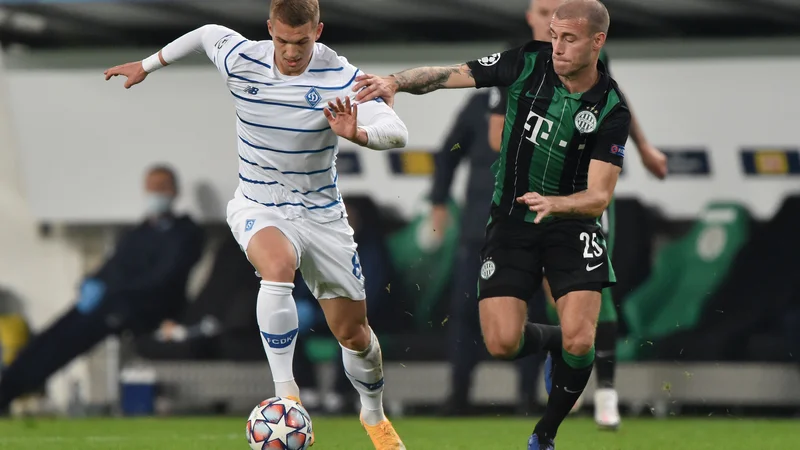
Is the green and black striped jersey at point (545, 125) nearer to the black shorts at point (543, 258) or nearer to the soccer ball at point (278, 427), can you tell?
the black shorts at point (543, 258)

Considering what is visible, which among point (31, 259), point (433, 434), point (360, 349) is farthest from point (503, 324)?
point (31, 259)

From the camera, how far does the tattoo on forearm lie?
22.2 feet

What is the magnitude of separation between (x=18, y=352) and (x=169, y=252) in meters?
1.63

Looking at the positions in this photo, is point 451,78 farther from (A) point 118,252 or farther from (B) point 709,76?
(A) point 118,252

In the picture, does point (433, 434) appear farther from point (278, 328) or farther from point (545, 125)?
point (545, 125)

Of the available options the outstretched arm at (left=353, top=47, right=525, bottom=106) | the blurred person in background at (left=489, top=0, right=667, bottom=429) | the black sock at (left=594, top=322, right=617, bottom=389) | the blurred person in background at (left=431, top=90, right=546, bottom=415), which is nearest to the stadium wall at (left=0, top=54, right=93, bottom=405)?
the blurred person in background at (left=431, top=90, right=546, bottom=415)

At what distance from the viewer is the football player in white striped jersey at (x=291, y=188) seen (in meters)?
6.75

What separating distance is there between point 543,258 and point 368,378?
3.30 feet

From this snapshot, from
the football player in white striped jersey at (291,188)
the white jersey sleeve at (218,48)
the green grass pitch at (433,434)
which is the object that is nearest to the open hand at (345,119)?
the football player in white striped jersey at (291,188)

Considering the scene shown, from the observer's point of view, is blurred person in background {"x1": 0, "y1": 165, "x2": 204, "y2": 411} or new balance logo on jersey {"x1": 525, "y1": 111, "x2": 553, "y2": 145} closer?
new balance logo on jersey {"x1": 525, "y1": 111, "x2": 553, "y2": 145}

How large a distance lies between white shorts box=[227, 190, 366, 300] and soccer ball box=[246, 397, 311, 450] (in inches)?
29.2

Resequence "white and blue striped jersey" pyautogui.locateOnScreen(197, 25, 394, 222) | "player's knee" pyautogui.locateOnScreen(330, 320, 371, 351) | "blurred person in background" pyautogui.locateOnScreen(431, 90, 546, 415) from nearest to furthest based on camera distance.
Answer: "white and blue striped jersey" pyautogui.locateOnScreen(197, 25, 394, 222) → "player's knee" pyautogui.locateOnScreen(330, 320, 371, 351) → "blurred person in background" pyautogui.locateOnScreen(431, 90, 546, 415)

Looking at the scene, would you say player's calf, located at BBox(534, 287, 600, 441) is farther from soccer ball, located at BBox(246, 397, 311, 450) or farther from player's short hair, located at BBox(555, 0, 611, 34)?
player's short hair, located at BBox(555, 0, 611, 34)

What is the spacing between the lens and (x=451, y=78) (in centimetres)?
696
